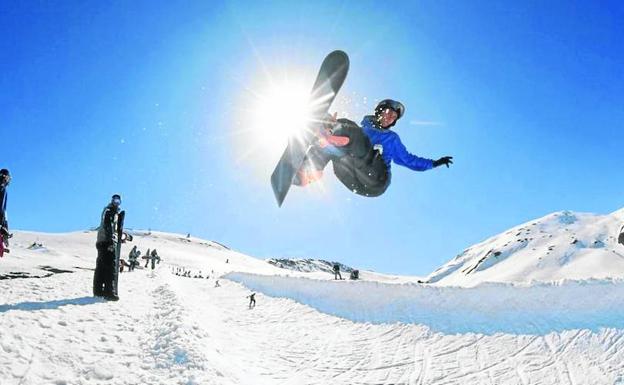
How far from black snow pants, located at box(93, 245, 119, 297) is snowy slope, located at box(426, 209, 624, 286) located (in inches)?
1709

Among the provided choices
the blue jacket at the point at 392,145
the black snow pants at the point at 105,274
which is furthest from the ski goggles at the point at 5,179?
the blue jacket at the point at 392,145

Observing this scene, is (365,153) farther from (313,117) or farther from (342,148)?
(313,117)

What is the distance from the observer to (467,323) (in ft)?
33.1

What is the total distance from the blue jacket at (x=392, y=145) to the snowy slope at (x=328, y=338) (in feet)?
12.3

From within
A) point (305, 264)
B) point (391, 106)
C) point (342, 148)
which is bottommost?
point (342, 148)

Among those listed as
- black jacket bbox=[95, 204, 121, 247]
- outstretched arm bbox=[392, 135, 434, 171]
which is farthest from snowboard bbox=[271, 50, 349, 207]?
black jacket bbox=[95, 204, 121, 247]

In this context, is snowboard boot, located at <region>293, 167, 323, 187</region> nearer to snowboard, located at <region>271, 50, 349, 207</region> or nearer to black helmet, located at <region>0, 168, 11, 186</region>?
snowboard, located at <region>271, 50, 349, 207</region>

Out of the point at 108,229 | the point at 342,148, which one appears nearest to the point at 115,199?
the point at 108,229

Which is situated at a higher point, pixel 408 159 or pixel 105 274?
pixel 408 159

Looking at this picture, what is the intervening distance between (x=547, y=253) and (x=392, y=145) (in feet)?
211

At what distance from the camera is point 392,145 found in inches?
233

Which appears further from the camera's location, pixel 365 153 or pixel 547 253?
pixel 547 253

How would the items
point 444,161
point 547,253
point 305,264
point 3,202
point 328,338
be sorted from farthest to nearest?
point 305,264
point 547,253
point 328,338
point 3,202
point 444,161

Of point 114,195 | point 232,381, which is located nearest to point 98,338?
point 232,381
